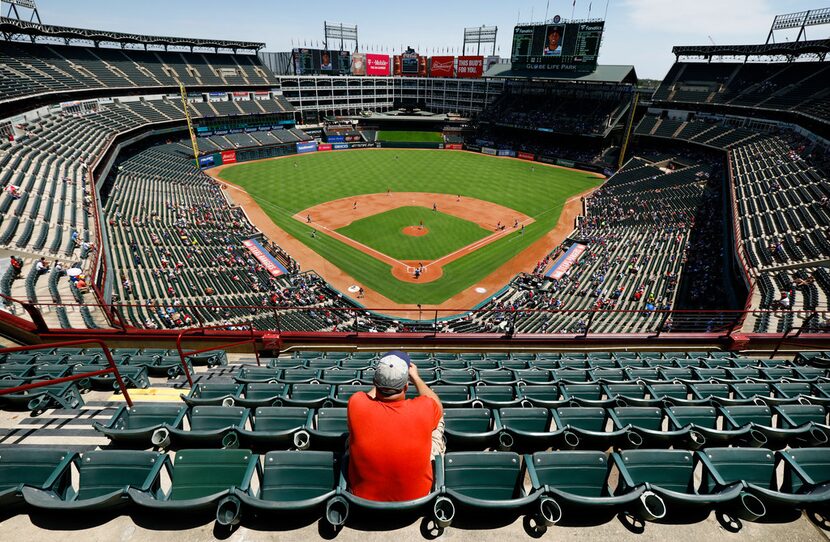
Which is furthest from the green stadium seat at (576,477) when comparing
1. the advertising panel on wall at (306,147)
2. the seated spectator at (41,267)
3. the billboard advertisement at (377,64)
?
the billboard advertisement at (377,64)

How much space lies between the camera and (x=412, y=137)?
3600 inches

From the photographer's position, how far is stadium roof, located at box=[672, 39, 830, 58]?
5238 centimetres

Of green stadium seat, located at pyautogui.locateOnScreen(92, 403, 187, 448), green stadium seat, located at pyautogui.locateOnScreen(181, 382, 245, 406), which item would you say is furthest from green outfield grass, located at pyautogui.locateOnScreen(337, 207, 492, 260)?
green stadium seat, located at pyautogui.locateOnScreen(92, 403, 187, 448)

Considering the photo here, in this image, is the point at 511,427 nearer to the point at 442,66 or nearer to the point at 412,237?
the point at 412,237

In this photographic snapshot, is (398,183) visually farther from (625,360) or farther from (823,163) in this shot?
(625,360)

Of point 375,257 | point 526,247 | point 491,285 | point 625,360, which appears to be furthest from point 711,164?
point 625,360

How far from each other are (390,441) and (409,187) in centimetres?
5681

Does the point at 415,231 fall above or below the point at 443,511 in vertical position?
below

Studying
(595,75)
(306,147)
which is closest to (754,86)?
(595,75)

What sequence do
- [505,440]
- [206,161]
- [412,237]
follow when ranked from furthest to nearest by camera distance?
1. [206,161]
2. [412,237]
3. [505,440]

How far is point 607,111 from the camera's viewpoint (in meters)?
74.9

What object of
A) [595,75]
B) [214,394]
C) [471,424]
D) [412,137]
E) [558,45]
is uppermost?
[558,45]

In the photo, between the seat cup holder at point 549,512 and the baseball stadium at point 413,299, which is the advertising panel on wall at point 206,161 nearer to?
the baseball stadium at point 413,299

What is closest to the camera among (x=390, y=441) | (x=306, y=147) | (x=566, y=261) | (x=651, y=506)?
(x=390, y=441)
